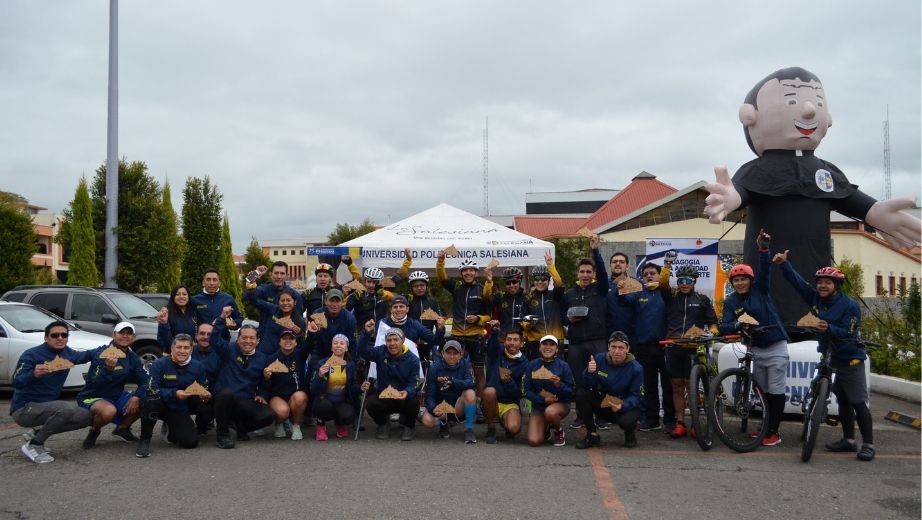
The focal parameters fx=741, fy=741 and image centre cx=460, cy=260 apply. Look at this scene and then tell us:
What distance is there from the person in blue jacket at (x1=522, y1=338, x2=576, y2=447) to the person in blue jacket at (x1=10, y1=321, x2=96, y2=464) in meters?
4.35

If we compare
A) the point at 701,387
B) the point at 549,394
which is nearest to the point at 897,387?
the point at 701,387

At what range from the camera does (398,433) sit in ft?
Result: 26.7

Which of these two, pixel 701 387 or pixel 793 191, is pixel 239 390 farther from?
pixel 793 191

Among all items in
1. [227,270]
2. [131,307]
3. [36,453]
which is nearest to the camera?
[36,453]

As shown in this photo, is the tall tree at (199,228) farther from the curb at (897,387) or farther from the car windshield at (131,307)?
the curb at (897,387)

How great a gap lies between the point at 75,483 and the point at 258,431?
2187 mm

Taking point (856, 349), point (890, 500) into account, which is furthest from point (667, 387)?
point (890, 500)

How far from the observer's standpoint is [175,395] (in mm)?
7262

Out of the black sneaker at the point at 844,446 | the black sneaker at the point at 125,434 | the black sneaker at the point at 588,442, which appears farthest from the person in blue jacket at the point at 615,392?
the black sneaker at the point at 125,434

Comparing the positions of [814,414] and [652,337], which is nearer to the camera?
[814,414]

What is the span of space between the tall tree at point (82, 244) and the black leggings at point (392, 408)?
14790mm

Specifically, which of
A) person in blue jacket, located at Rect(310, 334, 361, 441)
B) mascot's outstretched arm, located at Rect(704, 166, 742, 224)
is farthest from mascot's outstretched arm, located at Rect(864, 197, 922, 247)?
person in blue jacket, located at Rect(310, 334, 361, 441)

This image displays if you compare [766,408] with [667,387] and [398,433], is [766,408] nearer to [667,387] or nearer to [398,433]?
[667,387]

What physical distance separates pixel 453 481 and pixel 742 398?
10.4ft
